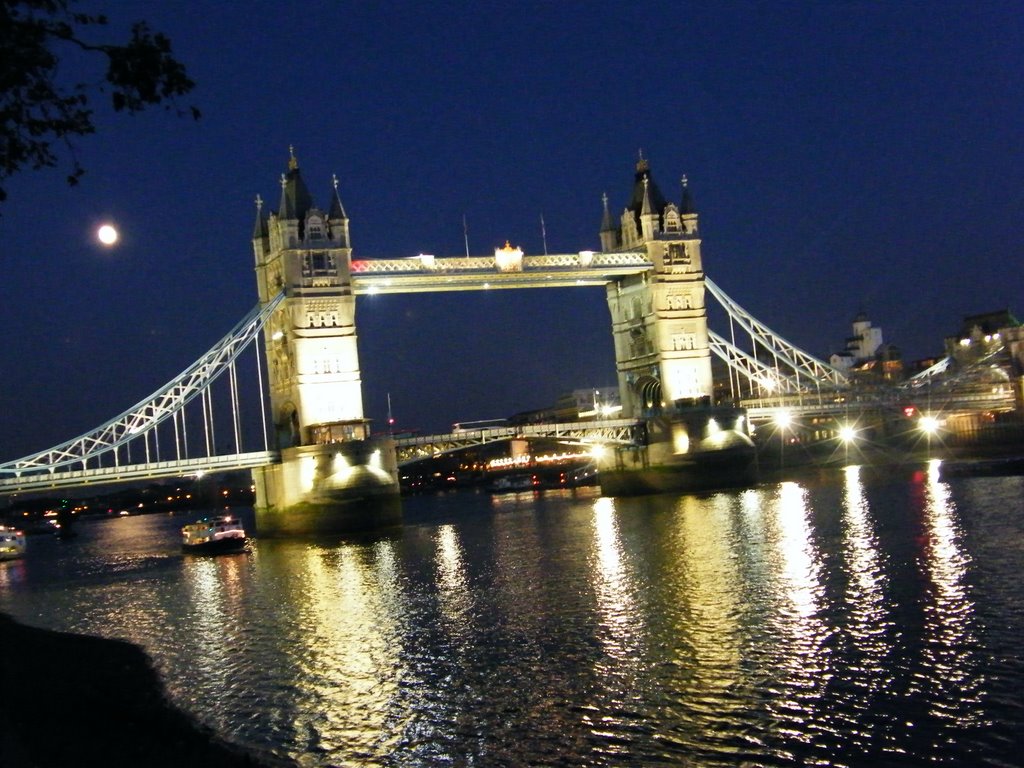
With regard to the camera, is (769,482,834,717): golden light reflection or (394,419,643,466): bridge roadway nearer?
(769,482,834,717): golden light reflection

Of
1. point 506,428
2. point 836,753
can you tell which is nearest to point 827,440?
point 506,428

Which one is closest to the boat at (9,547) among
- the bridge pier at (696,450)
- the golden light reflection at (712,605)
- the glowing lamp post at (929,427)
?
the bridge pier at (696,450)

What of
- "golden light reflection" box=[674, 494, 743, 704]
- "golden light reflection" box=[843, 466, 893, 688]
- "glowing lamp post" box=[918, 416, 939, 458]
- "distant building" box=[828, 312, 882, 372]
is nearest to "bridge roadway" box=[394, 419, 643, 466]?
"golden light reflection" box=[674, 494, 743, 704]

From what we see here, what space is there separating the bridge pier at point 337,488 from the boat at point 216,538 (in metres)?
1.72

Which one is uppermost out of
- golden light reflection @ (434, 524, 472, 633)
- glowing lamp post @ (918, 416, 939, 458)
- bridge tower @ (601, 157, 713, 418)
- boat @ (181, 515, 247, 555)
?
bridge tower @ (601, 157, 713, 418)

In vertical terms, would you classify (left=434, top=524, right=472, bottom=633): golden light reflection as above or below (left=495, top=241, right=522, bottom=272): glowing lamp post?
below

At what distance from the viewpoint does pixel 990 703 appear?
1236 centimetres

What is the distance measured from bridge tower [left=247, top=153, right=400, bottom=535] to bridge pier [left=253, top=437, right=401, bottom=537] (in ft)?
0.12

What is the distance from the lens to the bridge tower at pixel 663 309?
5272 centimetres

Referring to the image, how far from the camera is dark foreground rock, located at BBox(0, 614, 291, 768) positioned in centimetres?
1138

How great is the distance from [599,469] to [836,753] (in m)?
46.2

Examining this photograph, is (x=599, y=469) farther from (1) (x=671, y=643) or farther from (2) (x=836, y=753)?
(2) (x=836, y=753)

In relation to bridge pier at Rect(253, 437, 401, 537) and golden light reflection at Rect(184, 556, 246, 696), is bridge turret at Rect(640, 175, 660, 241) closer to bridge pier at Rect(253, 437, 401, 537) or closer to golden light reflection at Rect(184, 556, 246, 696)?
bridge pier at Rect(253, 437, 401, 537)

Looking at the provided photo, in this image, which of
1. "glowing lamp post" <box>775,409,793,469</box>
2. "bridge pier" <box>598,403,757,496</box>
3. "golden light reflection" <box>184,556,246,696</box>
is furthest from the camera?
"glowing lamp post" <box>775,409,793,469</box>
